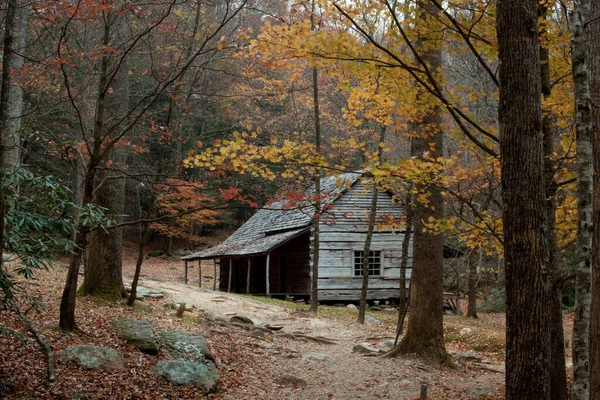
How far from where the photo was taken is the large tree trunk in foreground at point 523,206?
4871mm

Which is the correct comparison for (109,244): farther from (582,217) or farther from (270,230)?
(270,230)

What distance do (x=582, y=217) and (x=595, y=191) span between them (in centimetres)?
88

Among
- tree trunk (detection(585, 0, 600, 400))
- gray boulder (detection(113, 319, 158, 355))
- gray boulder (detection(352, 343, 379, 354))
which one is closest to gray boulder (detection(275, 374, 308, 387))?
gray boulder (detection(113, 319, 158, 355))

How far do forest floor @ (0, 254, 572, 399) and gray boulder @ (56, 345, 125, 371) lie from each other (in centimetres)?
14

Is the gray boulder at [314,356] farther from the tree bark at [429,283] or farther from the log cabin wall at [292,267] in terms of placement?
the log cabin wall at [292,267]

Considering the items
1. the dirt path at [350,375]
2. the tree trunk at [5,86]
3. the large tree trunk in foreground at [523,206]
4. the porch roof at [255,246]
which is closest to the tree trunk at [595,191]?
the large tree trunk in foreground at [523,206]

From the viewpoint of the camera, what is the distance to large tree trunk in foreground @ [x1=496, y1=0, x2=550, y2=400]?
487 centimetres

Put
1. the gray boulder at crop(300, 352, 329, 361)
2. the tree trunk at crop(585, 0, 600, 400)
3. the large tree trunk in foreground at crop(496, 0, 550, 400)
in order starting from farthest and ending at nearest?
the gray boulder at crop(300, 352, 329, 361) → the tree trunk at crop(585, 0, 600, 400) → the large tree trunk in foreground at crop(496, 0, 550, 400)

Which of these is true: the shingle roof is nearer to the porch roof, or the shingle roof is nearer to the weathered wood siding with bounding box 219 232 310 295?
the porch roof

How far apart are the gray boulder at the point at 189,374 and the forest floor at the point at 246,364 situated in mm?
156

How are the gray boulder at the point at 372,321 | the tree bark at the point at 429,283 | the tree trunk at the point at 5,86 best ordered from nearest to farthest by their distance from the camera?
the tree trunk at the point at 5,86 → the tree bark at the point at 429,283 → the gray boulder at the point at 372,321

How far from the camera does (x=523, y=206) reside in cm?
497

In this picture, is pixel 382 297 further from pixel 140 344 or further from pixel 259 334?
pixel 140 344

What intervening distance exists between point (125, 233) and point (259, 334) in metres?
32.0
